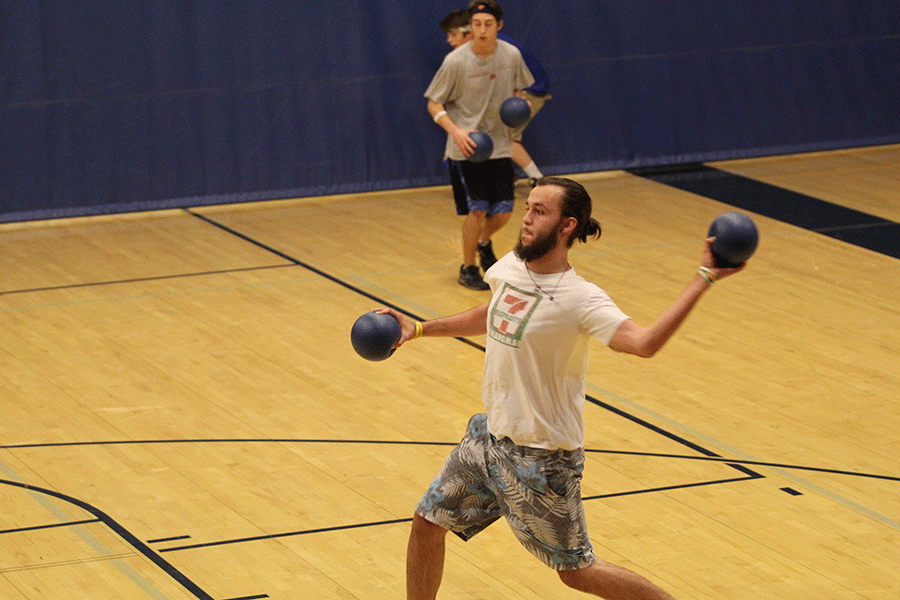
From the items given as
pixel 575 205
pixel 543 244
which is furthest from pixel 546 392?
pixel 575 205

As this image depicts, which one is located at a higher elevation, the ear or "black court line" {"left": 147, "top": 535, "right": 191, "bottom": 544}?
the ear

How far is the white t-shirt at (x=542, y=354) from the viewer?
370cm

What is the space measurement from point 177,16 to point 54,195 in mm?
1755

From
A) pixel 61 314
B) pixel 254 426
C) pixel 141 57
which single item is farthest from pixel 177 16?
pixel 254 426

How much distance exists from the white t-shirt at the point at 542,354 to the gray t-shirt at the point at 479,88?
15.2 feet

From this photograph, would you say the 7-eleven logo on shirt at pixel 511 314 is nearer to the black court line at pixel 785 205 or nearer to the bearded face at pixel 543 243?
the bearded face at pixel 543 243

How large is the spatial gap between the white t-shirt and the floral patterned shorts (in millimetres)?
62

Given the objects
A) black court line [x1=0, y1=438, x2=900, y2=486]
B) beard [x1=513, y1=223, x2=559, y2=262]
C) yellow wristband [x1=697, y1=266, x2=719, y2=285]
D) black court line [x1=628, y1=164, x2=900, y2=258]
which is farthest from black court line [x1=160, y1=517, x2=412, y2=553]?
black court line [x1=628, y1=164, x2=900, y2=258]

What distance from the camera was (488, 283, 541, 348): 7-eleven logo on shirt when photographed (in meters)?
3.75

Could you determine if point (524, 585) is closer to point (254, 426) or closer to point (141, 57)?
point (254, 426)

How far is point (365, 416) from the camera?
6270 mm

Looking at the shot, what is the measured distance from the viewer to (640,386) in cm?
678

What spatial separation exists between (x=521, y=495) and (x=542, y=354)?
0.43 metres

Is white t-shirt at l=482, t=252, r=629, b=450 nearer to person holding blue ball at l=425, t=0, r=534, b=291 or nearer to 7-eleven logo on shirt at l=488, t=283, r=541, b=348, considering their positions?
7-eleven logo on shirt at l=488, t=283, r=541, b=348
